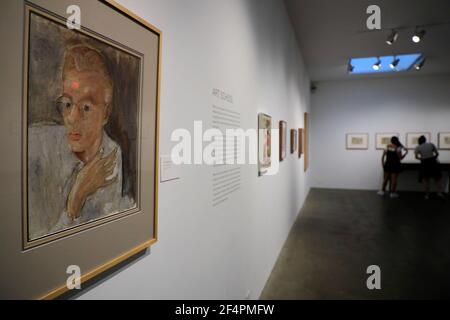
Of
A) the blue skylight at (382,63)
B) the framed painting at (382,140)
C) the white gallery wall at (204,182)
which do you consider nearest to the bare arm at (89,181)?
the white gallery wall at (204,182)

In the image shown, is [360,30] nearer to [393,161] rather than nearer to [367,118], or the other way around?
[393,161]

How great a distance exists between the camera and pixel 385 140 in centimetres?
A: 1028

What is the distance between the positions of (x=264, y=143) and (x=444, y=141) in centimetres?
954

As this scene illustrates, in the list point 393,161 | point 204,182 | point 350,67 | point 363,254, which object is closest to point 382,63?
point 350,67

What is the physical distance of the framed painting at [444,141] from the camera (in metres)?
9.74

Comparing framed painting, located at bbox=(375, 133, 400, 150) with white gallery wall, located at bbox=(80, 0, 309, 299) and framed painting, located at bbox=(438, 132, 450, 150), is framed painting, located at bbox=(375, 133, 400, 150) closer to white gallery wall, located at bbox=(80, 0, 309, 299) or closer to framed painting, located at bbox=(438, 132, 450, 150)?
framed painting, located at bbox=(438, 132, 450, 150)

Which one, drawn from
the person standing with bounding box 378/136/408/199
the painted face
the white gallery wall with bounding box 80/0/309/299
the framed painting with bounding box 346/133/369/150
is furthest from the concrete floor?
the framed painting with bounding box 346/133/369/150

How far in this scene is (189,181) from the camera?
1593 mm

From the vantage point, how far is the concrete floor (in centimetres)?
332

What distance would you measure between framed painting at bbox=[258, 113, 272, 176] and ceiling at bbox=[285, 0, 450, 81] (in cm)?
250

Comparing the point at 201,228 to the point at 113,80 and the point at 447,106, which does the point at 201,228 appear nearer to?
the point at 113,80

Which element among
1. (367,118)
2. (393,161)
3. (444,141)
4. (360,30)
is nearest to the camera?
(360,30)

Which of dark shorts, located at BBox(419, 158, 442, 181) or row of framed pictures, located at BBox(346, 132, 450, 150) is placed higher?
row of framed pictures, located at BBox(346, 132, 450, 150)
